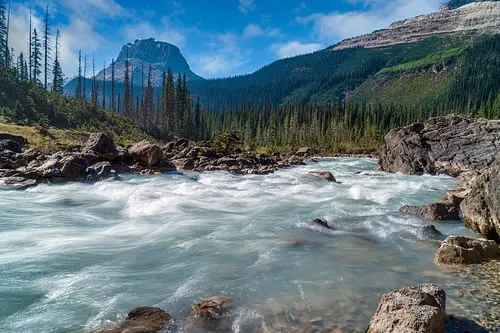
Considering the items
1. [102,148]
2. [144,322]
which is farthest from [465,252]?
[102,148]

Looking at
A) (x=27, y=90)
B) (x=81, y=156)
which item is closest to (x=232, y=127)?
(x=27, y=90)

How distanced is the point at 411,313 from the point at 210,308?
12.0 ft

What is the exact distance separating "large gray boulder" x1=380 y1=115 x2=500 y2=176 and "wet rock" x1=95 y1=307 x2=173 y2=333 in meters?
41.2

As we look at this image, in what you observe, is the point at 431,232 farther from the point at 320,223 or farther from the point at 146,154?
the point at 146,154

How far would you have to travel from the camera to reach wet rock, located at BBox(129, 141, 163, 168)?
30.0 m

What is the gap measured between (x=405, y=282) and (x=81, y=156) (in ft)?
76.3

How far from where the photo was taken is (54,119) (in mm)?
59594

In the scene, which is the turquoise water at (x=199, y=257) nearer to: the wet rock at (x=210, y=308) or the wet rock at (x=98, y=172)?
the wet rock at (x=210, y=308)

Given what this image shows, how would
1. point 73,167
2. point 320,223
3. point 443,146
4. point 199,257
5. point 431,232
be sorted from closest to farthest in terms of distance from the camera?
point 199,257 → point 431,232 → point 320,223 → point 73,167 → point 443,146

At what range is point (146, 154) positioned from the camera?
30.1 m

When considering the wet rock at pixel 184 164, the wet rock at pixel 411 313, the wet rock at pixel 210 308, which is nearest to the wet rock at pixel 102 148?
the wet rock at pixel 184 164

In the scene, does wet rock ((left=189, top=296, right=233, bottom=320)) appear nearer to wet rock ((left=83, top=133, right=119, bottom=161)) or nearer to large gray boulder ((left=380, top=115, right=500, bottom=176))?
wet rock ((left=83, top=133, right=119, bottom=161))

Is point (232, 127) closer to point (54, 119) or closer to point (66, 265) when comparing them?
point (54, 119)

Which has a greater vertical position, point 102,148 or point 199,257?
point 102,148
